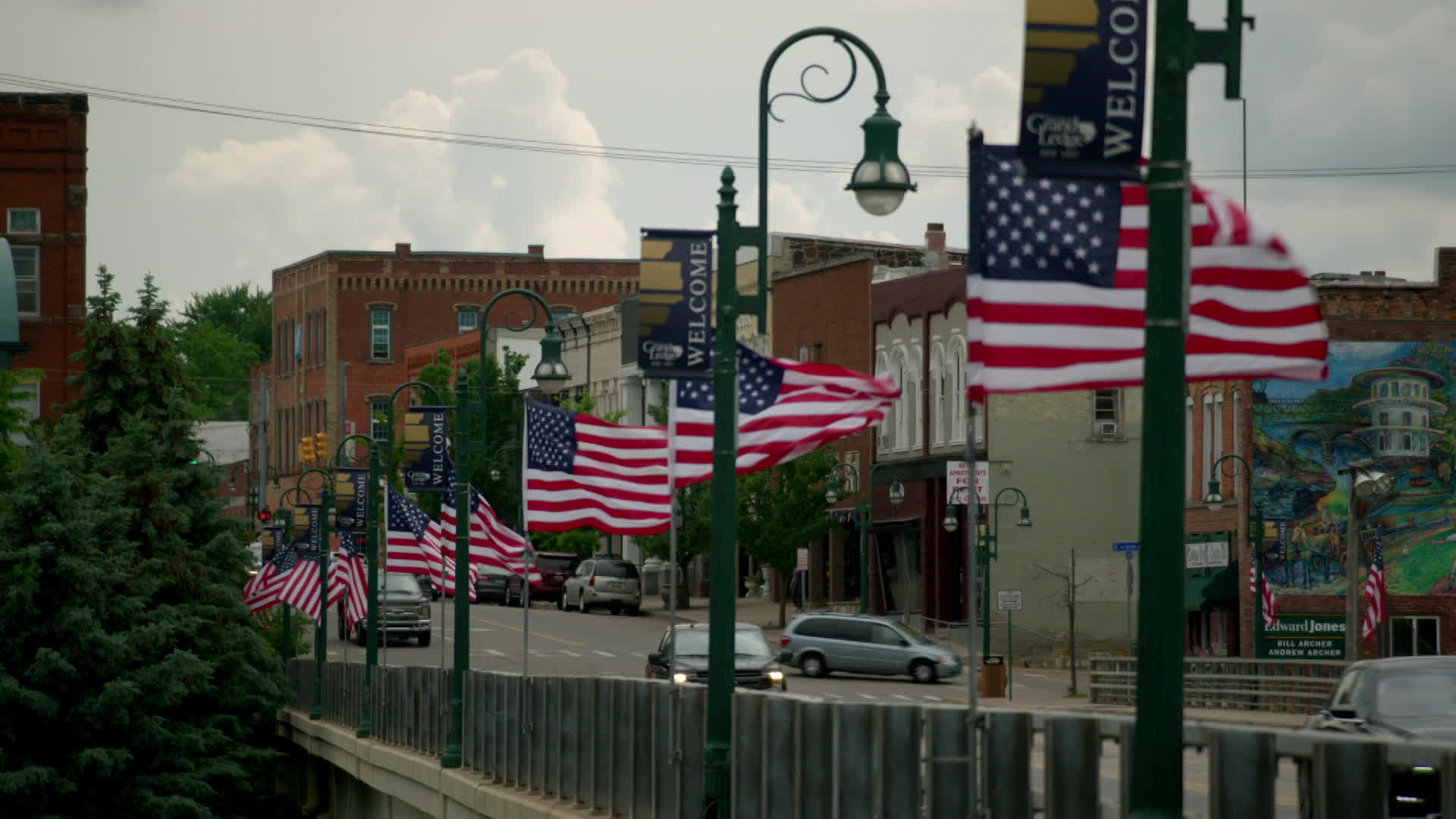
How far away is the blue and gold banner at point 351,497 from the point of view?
50875 millimetres

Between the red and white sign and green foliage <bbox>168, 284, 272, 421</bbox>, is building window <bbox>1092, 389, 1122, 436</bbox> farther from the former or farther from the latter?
green foliage <bbox>168, 284, 272, 421</bbox>

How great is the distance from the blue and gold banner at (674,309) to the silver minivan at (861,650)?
1279 inches

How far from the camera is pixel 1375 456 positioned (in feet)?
178

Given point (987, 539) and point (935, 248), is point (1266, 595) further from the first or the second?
point (935, 248)

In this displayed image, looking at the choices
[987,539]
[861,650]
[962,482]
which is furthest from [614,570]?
[861,650]

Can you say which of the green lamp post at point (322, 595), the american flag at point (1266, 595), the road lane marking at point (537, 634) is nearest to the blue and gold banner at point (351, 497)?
the green lamp post at point (322, 595)

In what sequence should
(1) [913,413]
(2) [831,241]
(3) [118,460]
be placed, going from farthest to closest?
(2) [831,241]
(1) [913,413]
(3) [118,460]

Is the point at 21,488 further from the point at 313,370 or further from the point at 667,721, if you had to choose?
the point at 313,370

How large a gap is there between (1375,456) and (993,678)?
12466 mm

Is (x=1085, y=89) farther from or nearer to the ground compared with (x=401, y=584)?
farther from the ground

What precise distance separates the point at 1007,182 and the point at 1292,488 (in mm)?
45089

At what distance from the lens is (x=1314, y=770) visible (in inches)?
444

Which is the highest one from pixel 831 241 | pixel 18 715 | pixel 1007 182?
pixel 831 241

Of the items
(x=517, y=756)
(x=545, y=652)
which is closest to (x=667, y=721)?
(x=517, y=756)
